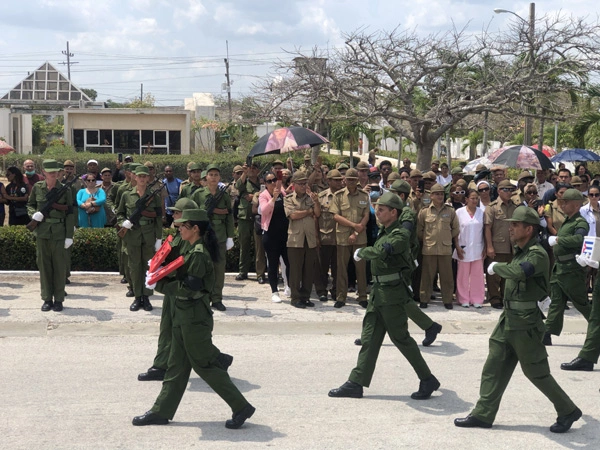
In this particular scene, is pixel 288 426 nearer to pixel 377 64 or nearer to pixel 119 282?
pixel 119 282

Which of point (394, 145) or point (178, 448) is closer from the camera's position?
point (178, 448)

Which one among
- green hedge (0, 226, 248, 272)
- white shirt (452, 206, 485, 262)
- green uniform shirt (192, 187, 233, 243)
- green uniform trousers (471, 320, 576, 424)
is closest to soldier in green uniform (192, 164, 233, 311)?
green uniform shirt (192, 187, 233, 243)

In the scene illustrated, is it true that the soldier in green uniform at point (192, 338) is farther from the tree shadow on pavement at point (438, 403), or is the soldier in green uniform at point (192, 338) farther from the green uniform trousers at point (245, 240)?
the green uniform trousers at point (245, 240)

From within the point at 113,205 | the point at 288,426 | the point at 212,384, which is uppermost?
the point at 113,205

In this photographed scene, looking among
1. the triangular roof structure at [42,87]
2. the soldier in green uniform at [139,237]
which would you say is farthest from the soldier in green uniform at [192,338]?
the triangular roof structure at [42,87]

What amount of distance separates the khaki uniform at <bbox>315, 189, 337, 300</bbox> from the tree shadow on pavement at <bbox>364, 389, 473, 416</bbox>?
4210mm

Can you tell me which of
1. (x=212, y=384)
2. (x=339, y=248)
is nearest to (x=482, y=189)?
(x=339, y=248)

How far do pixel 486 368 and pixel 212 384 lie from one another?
85.7 inches

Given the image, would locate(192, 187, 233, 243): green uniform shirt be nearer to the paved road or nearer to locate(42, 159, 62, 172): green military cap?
the paved road

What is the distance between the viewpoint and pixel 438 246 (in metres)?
11.2

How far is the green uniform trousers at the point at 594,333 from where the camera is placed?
8.08 m

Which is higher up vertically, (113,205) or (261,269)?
(113,205)

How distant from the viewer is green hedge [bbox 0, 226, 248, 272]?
12961 millimetres

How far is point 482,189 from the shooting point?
11539 mm
